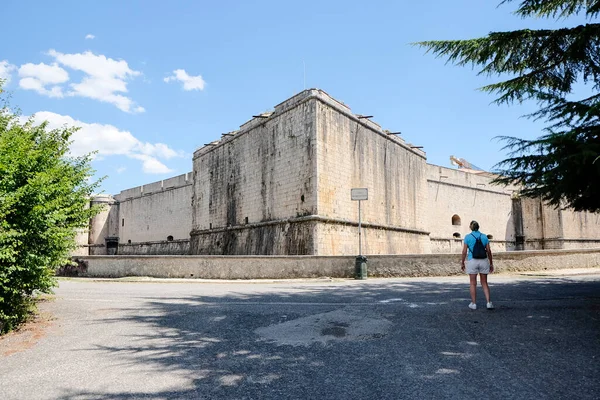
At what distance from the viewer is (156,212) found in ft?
113

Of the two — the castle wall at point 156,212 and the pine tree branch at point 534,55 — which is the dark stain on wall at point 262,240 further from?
the pine tree branch at point 534,55

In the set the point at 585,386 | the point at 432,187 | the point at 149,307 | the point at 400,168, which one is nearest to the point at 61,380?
the point at 149,307

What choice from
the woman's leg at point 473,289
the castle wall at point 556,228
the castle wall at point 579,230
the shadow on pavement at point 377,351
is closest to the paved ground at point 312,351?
the shadow on pavement at point 377,351

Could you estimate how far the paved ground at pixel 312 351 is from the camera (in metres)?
3.35

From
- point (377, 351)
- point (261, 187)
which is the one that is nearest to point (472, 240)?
point (377, 351)

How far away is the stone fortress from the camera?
17.9 m

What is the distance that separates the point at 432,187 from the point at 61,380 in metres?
29.1

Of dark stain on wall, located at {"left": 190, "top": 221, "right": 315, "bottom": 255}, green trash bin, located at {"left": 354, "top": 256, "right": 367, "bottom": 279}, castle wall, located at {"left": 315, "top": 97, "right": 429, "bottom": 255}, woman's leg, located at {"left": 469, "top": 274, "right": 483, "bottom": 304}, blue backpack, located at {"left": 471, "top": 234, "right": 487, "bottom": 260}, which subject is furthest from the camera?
castle wall, located at {"left": 315, "top": 97, "right": 429, "bottom": 255}

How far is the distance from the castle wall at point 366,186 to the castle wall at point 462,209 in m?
4.50

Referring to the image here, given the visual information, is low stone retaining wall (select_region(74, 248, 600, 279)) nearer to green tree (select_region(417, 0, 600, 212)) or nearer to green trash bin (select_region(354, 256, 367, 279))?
green trash bin (select_region(354, 256, 367, 279))

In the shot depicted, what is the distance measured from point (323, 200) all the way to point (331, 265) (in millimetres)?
4831

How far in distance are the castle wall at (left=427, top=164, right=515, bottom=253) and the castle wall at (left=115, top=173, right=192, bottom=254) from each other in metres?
18.8

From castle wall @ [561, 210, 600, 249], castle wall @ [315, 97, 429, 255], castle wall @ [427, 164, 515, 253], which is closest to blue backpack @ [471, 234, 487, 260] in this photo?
castle wall @ [315, 97, 429, 255]

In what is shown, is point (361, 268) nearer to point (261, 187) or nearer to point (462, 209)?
point (261, 187)
